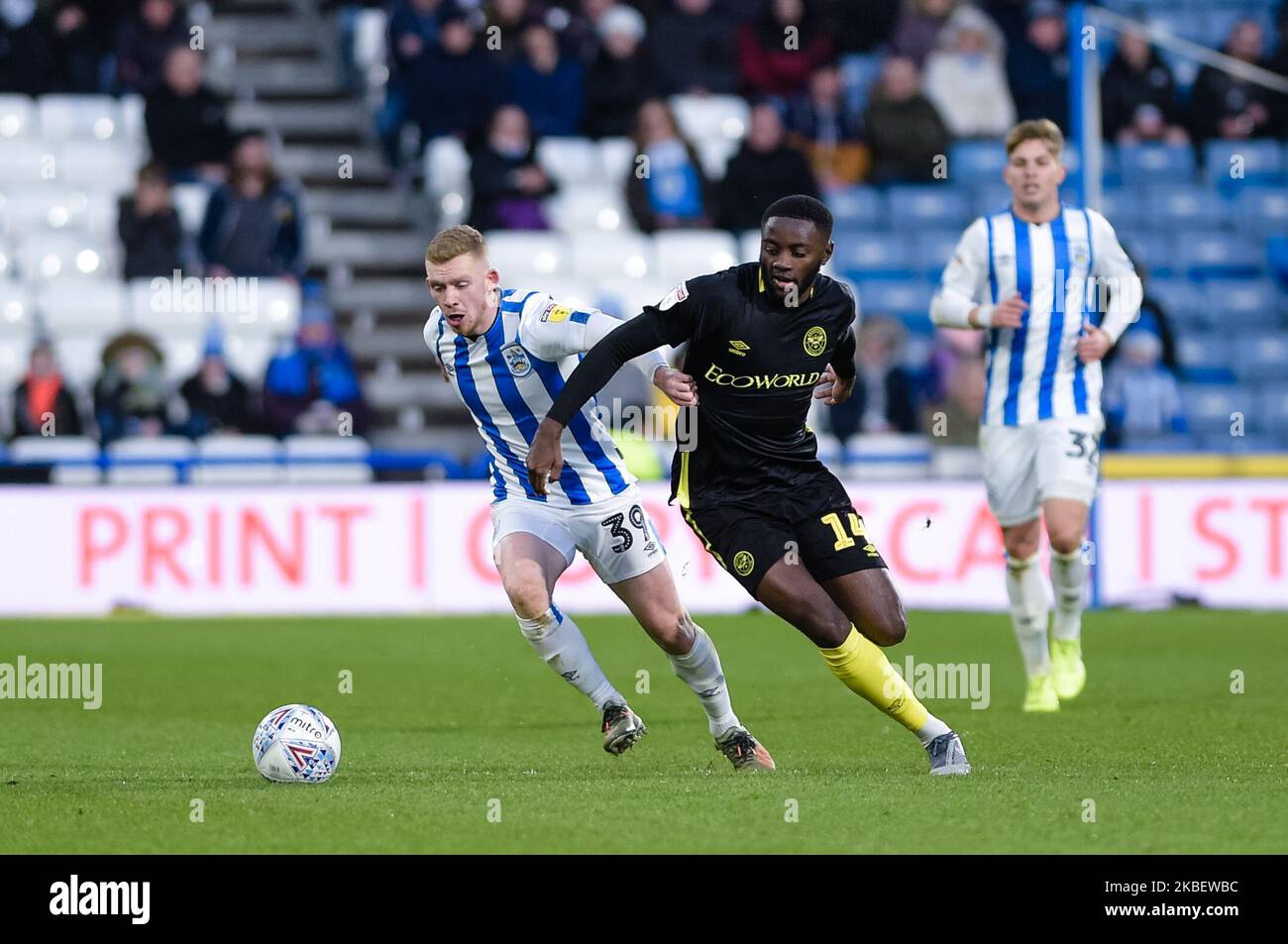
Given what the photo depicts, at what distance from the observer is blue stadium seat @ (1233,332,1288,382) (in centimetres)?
1866

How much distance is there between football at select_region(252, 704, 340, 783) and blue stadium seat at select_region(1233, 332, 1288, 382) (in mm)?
12925

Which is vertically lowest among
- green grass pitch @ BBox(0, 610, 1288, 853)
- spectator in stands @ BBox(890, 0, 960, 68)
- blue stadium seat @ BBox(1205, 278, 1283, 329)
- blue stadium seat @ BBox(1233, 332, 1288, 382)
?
green grass pitch @ BBox(0, 610, 1288, 853)

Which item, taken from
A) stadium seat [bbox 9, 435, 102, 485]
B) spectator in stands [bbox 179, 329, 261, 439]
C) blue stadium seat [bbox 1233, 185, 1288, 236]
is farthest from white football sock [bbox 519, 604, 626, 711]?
blue stadium seat [bbox 1233, 185, 1288, 236]

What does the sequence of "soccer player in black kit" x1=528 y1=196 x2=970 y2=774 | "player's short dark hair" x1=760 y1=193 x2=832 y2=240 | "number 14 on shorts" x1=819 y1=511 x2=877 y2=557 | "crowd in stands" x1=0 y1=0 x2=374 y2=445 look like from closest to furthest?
1. "player's short dark hair" x1=760 y1=193 x2=832 y2=240
2. "soccer player in black kit" x1=528 y1=196 x2=970 y2=774
3. "number 14 on shorts" x1=819 y1=511 x2=877 y2=557
4. "crowd in stands" x1=0 y1=0 x2=374 y2=445

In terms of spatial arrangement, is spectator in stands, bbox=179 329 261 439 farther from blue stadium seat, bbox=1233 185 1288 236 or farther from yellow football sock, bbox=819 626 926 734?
yellow football sock, bbox=819 626 926 734

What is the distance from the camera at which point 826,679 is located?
11.6 metres

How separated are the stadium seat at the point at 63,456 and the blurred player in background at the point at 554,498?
772 centimetres

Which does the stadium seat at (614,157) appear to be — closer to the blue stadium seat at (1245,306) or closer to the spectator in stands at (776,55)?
the spectator in stands at (776,55)

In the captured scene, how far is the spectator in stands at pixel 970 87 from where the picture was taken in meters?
19.8

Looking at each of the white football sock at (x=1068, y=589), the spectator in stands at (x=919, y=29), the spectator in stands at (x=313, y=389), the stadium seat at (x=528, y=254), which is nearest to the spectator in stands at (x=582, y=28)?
the stadium seat at (x=528, y=254)

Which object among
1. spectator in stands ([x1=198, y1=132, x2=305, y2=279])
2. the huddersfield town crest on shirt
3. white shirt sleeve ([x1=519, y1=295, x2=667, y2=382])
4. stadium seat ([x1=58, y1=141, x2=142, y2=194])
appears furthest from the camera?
stadium seat ([x1=58, y1=141, x2=142, y2=194])

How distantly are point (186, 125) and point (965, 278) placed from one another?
406 inches
